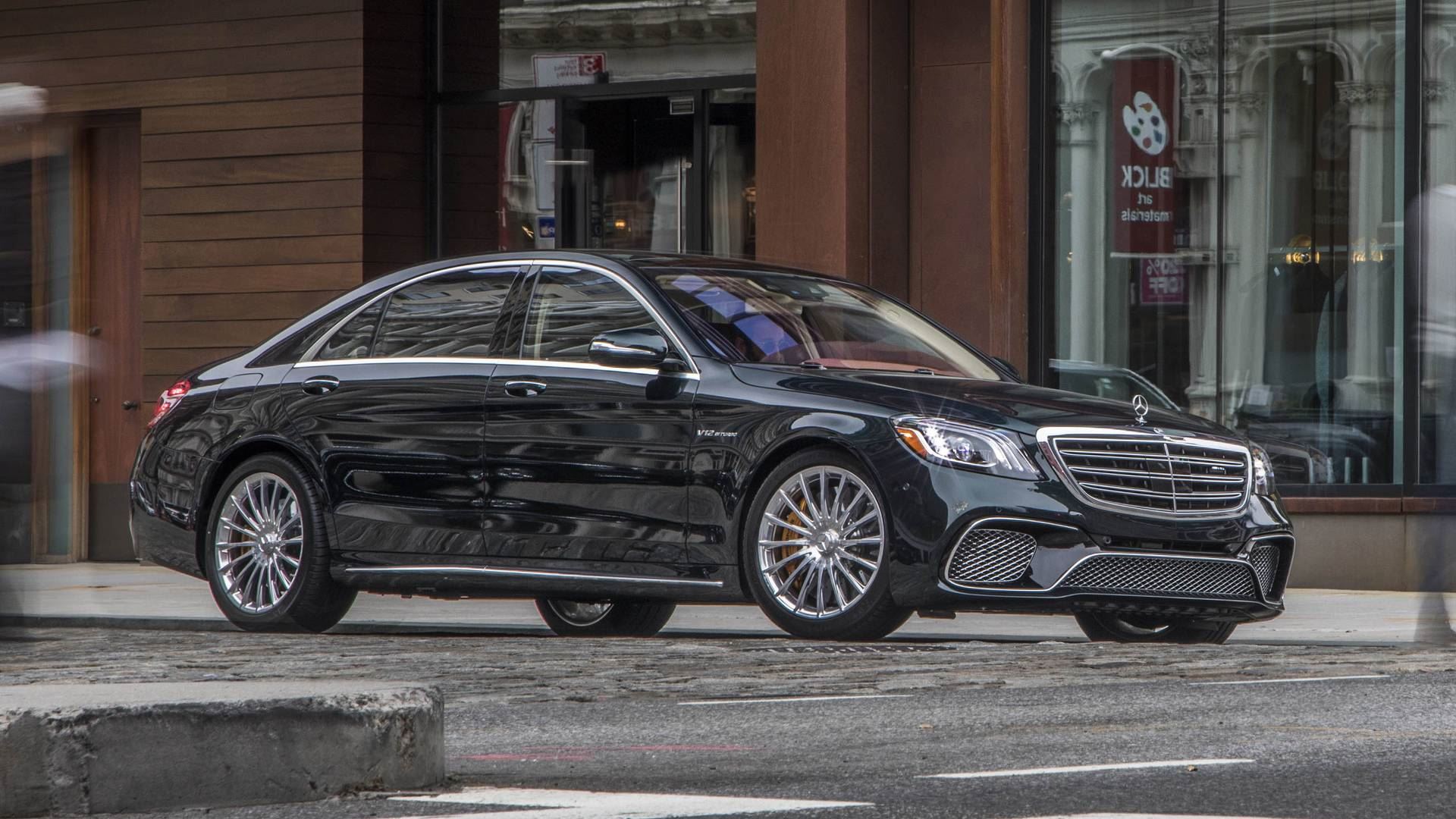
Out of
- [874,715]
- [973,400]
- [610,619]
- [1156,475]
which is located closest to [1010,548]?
[973,400]

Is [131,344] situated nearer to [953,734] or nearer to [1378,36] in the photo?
[1378,36]

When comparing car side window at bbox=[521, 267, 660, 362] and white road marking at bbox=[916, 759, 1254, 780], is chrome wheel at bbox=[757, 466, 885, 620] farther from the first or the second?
white road marking at bbox=[916, 759, 1254, 780]

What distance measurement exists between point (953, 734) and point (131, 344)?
12910 millimetres

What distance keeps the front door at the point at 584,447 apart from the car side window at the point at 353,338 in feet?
2.78

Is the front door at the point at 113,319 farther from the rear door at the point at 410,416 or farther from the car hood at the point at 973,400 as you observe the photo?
the car hood at the point at 973,400

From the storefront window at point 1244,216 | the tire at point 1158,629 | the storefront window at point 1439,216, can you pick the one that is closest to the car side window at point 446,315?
the tire at point 1158,629

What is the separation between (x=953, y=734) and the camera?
234 inches

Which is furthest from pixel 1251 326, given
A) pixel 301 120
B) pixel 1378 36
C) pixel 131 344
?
pixel 131 344

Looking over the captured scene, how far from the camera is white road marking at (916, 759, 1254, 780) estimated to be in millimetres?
5102

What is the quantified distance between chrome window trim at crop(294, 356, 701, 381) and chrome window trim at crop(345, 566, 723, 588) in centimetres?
74

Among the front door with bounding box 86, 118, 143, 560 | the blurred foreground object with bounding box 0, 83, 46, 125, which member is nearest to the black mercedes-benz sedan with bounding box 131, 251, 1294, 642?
the blurred foreground object with bounding box 0, 83, 46, 125

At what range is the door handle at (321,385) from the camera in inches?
373

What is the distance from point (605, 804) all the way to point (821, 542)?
3506 mm

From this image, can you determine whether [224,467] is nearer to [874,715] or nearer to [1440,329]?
[874,715]
